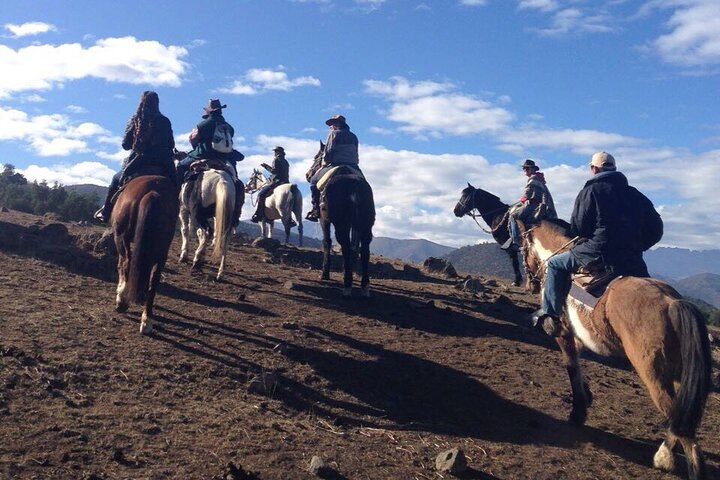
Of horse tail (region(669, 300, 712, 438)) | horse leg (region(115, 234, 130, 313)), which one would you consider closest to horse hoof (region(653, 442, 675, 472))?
horse tail (region(669, 300, 712, 438))

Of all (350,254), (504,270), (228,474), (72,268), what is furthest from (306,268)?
(504,270)

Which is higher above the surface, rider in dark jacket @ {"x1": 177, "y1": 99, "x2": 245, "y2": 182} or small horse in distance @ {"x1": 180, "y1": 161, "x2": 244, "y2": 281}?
rider in dark jacket @ {"x1": 177, "y1": 99, "x2": 245, "y2": 182}

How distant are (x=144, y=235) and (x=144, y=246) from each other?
0.15 meters

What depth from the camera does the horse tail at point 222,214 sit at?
11.8m

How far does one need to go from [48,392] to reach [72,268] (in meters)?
5.50

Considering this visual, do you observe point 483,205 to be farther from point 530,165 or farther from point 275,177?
point 275,177

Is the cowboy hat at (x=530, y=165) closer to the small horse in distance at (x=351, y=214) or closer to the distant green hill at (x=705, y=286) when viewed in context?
the small horse in distance at (x=351, y=214)

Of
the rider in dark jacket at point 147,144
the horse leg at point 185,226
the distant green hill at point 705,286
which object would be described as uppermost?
the distant green hill at point 705,286

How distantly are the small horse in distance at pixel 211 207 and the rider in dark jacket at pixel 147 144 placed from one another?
1.53m

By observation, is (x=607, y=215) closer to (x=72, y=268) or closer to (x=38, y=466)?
(x=38, y=466)

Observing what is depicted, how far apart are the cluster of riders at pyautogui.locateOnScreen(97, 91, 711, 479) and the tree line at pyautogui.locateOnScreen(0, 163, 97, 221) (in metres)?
14.0

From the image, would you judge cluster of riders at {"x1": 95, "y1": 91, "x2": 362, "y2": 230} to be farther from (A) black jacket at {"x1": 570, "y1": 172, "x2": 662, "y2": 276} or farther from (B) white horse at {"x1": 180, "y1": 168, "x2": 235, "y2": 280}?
(A) black jacket at {"x1": 570, "y1": 172, "x2": 662, "y2": 276}

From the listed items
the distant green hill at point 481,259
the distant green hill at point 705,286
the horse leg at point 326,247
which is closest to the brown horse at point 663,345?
the horse leg at point 326,247

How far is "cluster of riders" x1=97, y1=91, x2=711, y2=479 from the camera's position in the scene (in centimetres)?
584
